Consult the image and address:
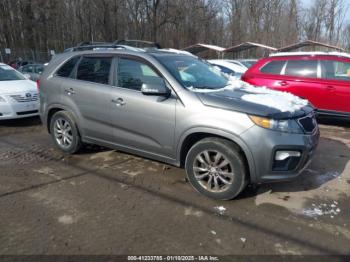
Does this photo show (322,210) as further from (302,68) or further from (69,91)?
(302,68)

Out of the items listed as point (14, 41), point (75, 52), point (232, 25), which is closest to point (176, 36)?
point (232, 25)

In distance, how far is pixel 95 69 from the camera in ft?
17.0

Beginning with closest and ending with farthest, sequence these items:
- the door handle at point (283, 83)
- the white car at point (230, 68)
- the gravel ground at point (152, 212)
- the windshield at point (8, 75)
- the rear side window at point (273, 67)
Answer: the gravel ground at point (152, 212)
the door handle at point (283, 83)
the rear side window at point (273, 67)
the windshield at point (8, 75)
the white car at point (230, 68)

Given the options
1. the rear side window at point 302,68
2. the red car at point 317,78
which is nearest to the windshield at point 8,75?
the red car at point 317,78

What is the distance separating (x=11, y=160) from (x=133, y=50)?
2.70 metres

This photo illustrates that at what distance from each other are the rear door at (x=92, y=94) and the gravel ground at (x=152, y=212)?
58 centimetres

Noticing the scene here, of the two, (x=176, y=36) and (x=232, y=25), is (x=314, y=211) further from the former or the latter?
(x=232, y=25)

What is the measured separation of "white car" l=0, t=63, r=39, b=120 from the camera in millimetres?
7793

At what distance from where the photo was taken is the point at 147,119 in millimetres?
4457

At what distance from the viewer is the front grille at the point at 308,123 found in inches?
156

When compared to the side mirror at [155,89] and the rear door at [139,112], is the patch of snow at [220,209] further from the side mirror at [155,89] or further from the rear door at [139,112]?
the side mirror at [155,89]

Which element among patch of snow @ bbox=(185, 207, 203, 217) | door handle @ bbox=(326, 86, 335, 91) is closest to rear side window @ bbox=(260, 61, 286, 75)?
door handle @ bbox=(326, 86, 335, 91)

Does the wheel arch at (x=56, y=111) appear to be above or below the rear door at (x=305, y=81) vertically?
below

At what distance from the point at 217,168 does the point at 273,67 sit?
204 inches
